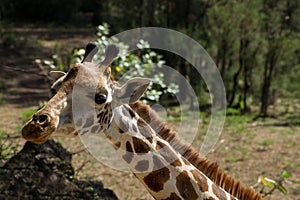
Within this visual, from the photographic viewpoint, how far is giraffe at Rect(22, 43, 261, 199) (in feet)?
9.85

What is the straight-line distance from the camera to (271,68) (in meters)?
13.7

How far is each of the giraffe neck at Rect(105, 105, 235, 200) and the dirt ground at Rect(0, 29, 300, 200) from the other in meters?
2.52

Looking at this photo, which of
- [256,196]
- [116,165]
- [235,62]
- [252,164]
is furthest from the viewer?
[235,62]

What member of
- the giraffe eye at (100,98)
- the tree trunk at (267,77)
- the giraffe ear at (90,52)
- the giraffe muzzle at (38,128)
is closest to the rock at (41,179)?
the giraffe ear at (90,52)

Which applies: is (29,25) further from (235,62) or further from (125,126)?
(125,126)

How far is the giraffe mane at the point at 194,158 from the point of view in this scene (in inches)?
135

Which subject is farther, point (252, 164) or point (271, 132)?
point (271, 132)

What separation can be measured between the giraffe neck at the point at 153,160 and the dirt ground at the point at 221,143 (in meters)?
2.52

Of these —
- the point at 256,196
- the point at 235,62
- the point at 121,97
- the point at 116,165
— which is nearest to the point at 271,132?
the point at 235,62

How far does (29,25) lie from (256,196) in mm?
20438

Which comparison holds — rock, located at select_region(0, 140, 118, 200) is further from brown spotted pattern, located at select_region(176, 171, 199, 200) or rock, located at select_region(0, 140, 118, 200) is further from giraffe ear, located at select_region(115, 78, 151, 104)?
giraffe ear, located at select_region(115, 78, 151, 104)

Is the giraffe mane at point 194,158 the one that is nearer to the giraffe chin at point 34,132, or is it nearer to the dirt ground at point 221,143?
the giraffe chin at point 34,132

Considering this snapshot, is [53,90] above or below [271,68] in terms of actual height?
above

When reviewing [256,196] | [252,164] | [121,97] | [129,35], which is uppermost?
[121,97]
